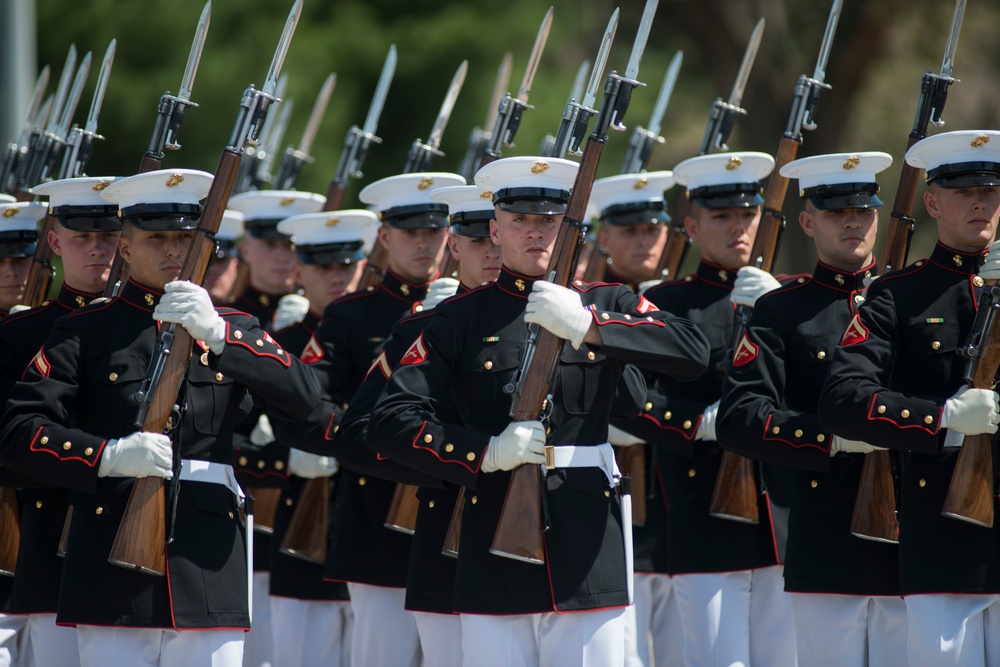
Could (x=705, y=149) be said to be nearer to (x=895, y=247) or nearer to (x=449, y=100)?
(x=449, y=100)

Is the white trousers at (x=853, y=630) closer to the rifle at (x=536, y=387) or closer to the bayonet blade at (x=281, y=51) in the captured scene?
the rifle at (x=536, y=387)

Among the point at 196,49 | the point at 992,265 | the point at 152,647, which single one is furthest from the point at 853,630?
the point at 196,49

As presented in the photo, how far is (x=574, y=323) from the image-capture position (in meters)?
5.34

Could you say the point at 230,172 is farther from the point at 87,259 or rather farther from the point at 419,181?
the point at 419,181

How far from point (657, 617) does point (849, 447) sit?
2.29 meters

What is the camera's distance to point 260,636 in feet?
28.3

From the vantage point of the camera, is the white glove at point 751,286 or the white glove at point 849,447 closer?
the white glove at point 849,447

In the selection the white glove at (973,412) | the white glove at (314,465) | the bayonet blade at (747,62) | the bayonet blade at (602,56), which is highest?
the bayonet blade at (747,62)

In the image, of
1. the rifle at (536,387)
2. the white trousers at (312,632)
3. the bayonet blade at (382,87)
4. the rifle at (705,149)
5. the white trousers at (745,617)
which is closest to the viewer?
the rifle at (536,387)

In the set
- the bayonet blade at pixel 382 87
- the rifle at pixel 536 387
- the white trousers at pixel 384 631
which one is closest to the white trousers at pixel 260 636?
the white trousers at pixel 384 631

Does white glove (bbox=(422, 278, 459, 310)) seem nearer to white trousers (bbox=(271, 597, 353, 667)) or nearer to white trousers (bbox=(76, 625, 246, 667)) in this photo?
white trousers (bbox=(271, 597, 353, 667))

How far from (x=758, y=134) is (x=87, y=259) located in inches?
553

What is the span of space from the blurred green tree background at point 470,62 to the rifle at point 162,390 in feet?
40.8

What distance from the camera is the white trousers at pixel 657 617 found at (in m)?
7.90
